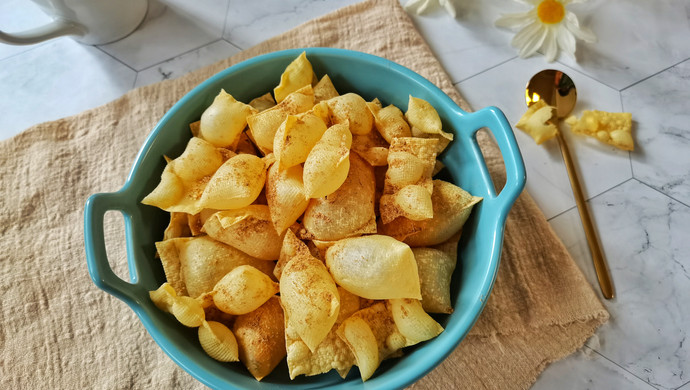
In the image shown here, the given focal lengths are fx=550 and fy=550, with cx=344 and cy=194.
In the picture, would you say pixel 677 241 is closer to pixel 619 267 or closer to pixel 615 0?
pixel 619 267

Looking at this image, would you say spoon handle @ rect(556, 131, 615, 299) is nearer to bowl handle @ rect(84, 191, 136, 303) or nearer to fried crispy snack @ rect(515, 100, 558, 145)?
fried crispy snack @ rect(515, 100, 558, 145)

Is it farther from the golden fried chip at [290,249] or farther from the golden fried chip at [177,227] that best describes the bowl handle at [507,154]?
the golden fried chip at [177,227]

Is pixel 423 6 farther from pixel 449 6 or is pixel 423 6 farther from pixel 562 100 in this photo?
pixel 562 100

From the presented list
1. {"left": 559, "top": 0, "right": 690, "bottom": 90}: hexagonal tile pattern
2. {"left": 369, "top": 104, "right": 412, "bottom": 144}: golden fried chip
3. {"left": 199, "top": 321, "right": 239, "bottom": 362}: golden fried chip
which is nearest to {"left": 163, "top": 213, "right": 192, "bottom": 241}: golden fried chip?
{"left": 199, "top": 321, "right": 239, "bottom": 362}: golden fried chip

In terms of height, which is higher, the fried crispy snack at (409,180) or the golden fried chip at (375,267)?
the fried crispy snack at (409,180)

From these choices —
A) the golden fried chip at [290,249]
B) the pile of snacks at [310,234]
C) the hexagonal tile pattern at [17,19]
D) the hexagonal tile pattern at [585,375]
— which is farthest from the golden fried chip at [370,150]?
the hexagonal tile pattern at [17,19]

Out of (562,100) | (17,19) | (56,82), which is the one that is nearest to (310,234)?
(562,100)
